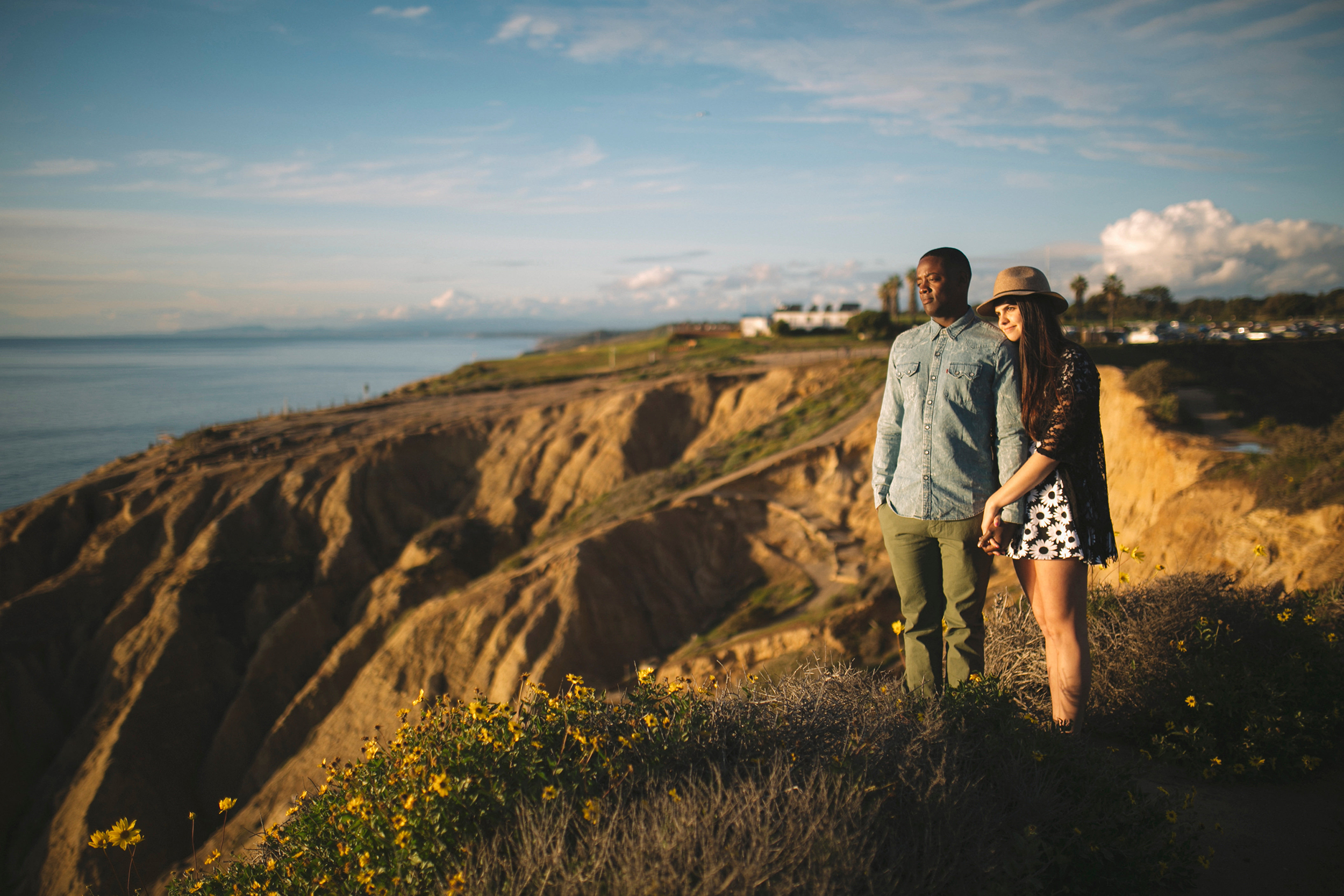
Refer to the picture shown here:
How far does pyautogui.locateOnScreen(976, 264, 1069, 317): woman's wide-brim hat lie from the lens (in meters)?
3.96

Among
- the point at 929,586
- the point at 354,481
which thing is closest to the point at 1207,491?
the point at 929,586

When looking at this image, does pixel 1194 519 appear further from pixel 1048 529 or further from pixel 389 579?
pixel 389 579

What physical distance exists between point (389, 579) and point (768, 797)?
1063 inches

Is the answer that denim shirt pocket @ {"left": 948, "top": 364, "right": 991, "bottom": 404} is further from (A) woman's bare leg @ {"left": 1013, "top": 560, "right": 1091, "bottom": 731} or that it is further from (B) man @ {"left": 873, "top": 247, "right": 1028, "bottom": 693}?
(A) woman's bare leg @ {"left": 1013, "top": 560, "right": 1091, "bottom": 731}

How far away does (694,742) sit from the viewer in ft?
12.0

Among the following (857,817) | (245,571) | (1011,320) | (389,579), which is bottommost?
(389,579)

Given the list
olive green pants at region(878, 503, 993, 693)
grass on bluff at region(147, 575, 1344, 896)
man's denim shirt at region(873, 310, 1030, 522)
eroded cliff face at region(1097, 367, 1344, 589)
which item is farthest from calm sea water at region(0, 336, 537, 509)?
man's denim shirt at region(873, 310, 1030, 522)

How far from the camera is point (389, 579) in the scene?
27.4m

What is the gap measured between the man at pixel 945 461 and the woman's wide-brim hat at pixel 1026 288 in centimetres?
18

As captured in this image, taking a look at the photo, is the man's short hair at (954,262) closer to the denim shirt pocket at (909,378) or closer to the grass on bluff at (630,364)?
the denim shirt pocket at (909,378)

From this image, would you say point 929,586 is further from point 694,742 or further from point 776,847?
point 776,847

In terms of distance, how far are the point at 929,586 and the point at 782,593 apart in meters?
16.4

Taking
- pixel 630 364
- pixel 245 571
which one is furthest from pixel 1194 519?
pixel 630 364

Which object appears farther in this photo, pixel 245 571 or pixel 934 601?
pixel 245 571
